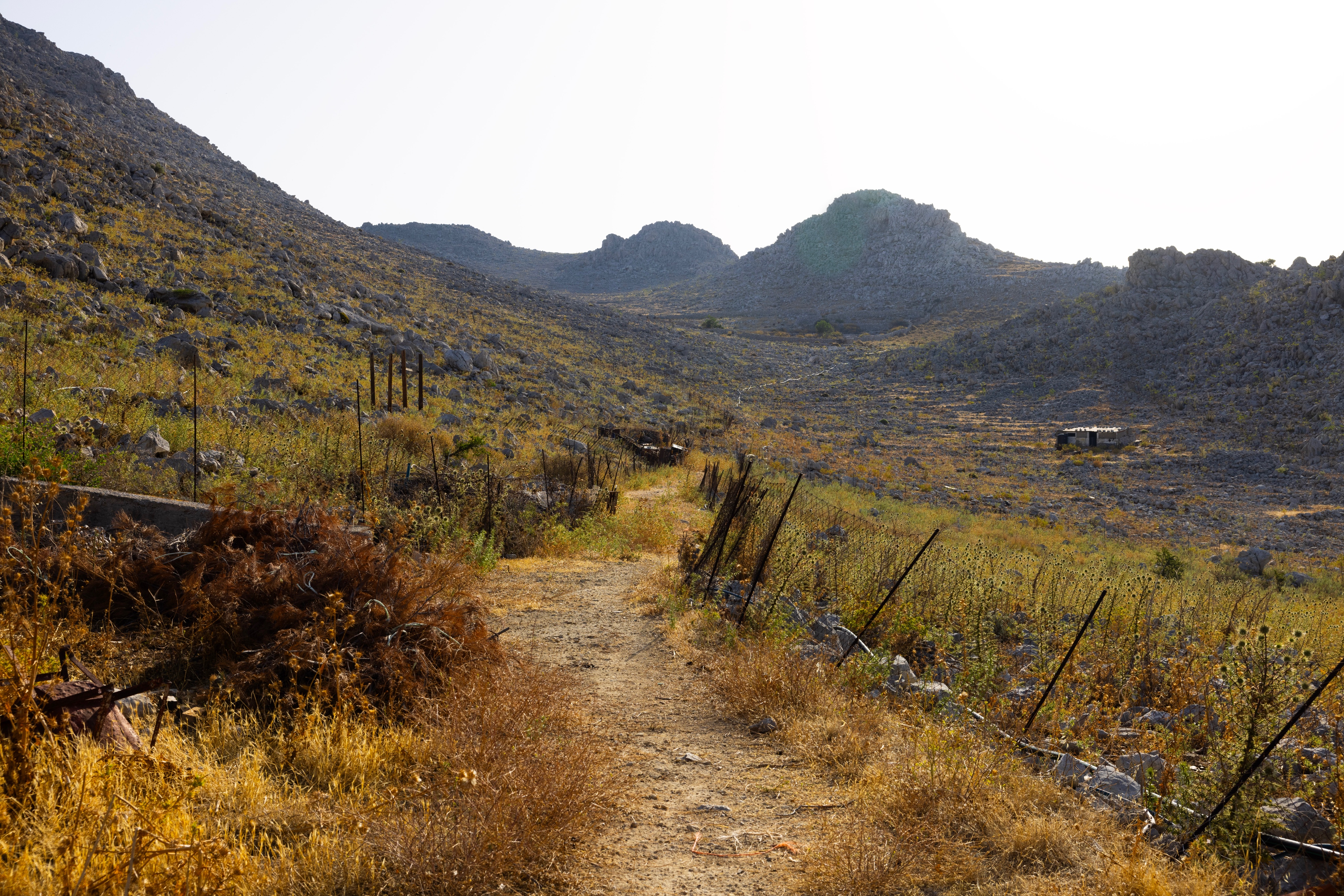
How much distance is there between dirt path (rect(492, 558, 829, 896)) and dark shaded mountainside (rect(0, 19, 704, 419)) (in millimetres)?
10376

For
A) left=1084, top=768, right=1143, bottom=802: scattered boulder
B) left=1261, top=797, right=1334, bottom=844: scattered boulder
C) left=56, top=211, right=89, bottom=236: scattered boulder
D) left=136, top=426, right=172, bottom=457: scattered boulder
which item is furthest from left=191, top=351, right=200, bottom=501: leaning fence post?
left=56, top=211, right=89, bottom=236: scattered boulder

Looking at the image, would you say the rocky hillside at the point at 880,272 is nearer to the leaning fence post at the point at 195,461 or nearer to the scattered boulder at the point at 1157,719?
the leaning fence post at the point at 195,461

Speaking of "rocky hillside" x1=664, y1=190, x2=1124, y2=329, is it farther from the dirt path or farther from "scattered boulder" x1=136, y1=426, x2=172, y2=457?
the dirt path

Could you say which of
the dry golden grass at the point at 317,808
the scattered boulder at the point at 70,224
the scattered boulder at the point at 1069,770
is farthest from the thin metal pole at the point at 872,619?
the scattered boulder at the point at 70,224

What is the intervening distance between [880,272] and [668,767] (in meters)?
94.9

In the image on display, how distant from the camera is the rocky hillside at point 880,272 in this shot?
257 feet

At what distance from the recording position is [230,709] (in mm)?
3916

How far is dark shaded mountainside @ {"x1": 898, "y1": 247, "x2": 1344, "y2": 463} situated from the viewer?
36.2m

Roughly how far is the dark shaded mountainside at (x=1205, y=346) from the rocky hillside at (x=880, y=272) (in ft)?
63.5

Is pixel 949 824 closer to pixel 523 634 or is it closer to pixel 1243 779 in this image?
pixel 1243 779

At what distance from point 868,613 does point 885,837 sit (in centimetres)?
420

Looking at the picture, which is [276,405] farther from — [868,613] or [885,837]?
[885,837]

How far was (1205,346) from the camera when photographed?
45.0 meters

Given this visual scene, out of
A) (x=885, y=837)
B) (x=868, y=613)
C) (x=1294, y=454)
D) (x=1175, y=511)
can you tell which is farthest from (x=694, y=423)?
(x=885, y=837)
